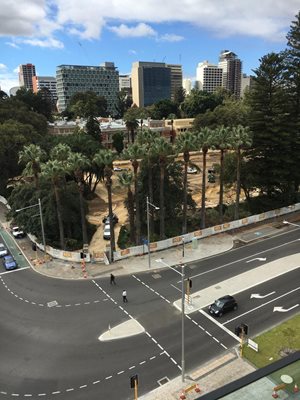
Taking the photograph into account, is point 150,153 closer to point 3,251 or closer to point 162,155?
point 162,155

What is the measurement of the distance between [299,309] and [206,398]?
20.2m

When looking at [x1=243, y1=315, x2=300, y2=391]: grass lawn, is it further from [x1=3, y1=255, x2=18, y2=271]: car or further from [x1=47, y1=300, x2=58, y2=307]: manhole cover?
[x1=3, y1=255, x2=18, y2=271]: car

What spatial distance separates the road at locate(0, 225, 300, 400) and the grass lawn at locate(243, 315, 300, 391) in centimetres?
99

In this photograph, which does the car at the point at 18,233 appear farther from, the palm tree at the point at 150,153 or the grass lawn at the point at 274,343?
the grass lawn at the point at 274,343

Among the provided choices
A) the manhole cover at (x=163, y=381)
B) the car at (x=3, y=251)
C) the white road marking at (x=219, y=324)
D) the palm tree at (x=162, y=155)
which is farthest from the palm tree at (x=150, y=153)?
the manhole cover at (x=163, y=381)

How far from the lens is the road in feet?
75.3

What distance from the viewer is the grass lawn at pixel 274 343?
78.7 feet

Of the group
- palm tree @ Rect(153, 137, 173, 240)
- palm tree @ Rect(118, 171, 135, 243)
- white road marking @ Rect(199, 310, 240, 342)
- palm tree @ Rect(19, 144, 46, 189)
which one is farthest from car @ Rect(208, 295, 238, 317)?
palm tree @ Rect(19, 144, 46, 189)

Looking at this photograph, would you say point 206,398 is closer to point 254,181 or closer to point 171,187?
point 171,187

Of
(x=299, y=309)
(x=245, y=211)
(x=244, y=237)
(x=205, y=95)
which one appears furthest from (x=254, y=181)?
(x=205, y=95)

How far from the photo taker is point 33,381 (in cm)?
2281

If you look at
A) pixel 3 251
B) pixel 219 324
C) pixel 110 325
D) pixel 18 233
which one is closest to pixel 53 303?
pixel 110 325

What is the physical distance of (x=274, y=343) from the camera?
2561 centimetres

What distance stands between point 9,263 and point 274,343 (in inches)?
1204
